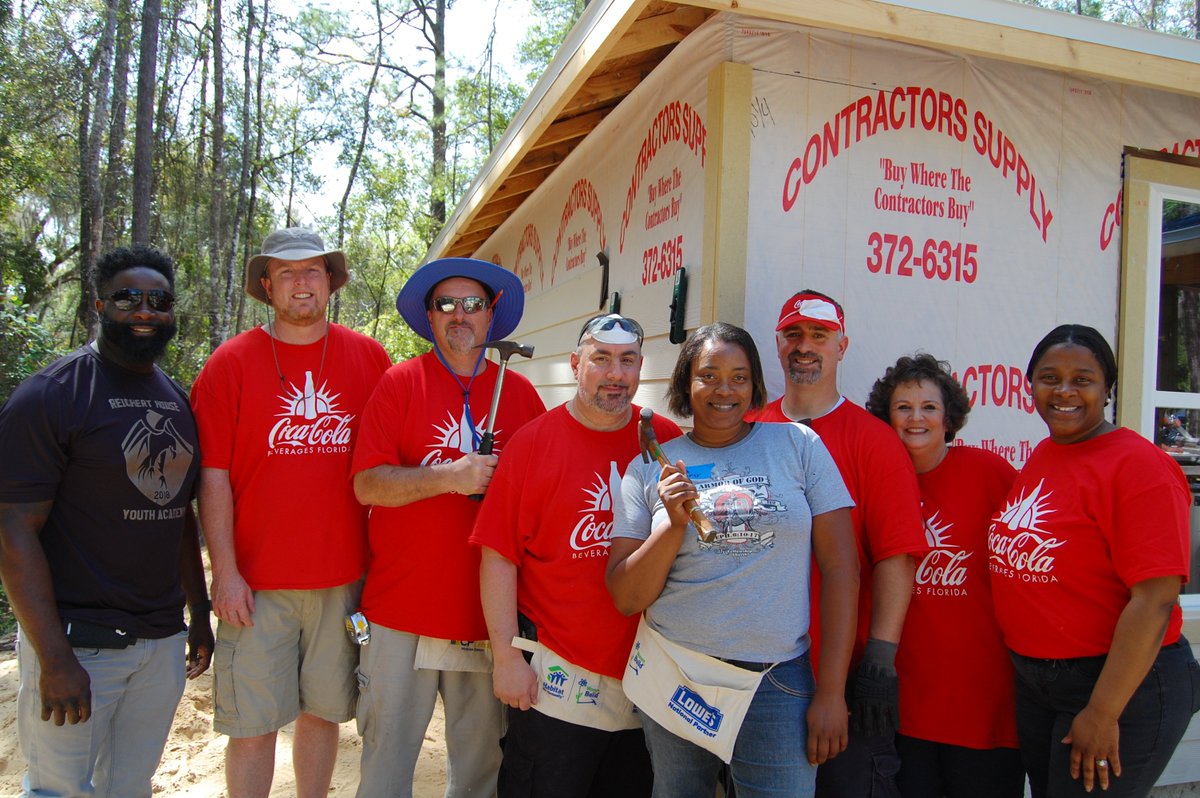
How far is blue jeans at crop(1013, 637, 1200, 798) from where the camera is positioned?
6.36 feet

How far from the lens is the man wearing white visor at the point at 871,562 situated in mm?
2055

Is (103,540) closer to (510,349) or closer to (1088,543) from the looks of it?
(510,349)

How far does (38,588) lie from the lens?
2154 millimetres

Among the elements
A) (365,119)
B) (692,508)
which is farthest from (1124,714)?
(365,119)

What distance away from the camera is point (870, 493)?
2182mm

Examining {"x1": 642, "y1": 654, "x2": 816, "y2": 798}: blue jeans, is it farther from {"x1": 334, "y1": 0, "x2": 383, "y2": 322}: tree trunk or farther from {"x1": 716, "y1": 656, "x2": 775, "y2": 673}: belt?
{"x1": 334, "y1": 0, "x2": 383, "y2": 322}: tree trunk

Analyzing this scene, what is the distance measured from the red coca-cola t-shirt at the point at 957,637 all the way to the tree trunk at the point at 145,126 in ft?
41.0

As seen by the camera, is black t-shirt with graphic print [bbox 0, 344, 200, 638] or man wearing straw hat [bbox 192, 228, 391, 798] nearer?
black t-shirt with graphic print [bbox 0, 344, 200, 638]

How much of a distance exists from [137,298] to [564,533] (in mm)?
1534

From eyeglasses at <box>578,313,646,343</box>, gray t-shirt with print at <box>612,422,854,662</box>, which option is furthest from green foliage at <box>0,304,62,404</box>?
gray t-shirt with print at <box>612,422,854,662</box>

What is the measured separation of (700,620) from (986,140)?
2.64 meters

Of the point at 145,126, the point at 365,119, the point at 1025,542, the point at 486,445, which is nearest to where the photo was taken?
the point at 1025,542

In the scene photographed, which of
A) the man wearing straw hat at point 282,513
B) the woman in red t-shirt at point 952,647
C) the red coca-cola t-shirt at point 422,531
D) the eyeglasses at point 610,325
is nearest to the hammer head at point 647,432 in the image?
the eyeglasses at point 610,325

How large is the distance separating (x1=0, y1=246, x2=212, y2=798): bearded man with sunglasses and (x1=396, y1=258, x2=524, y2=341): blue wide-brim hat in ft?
2.58
